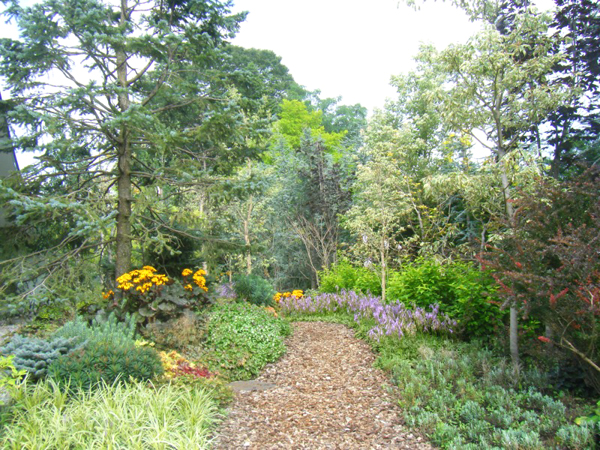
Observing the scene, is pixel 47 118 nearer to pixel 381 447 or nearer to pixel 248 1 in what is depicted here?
pixel 248 1

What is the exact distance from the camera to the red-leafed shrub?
10.9 ft

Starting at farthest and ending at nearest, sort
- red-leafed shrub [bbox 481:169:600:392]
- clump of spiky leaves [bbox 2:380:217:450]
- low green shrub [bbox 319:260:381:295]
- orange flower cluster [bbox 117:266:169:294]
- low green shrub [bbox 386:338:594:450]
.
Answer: low green shrub [bbox 319:260:381:295], orange flower cluster [bbox 117:266:169:294], red-leafed shrub [bbox 481:169:600:392], low green shrub [bbox 386:338:594:450], clump of spiky leaves [bbox 2:380:217:450]

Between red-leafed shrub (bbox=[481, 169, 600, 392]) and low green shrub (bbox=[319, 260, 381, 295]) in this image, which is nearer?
red-leafed shrub (bbox=[481, 169, 600, 392])

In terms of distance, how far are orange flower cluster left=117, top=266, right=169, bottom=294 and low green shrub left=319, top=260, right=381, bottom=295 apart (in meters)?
4.45

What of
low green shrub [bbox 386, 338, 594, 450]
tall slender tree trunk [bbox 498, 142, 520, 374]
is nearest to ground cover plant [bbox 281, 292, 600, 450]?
low green shrub [bbox 386, 338, 594, 450]

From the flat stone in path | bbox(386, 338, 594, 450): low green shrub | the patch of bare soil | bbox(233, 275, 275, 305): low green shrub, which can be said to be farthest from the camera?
bbox(233, 275, 275, 305): low green shrub

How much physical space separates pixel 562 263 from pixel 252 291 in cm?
566

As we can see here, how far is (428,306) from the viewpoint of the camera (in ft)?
20.8

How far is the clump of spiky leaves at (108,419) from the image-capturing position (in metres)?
2.93

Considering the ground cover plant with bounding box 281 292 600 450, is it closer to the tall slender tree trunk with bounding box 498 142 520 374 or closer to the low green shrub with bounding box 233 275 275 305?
the tall slender tree trunk with bounding box 498 142 520 374

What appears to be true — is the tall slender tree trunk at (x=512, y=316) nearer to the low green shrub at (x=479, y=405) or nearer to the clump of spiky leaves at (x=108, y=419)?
the low green shrub at (x=479, y=405)

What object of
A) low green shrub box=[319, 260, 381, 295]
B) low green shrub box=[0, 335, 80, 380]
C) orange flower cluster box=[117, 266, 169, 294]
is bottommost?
low green shrub box=[319, 260, 381, 295]

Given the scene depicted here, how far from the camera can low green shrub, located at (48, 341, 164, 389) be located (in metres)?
3.68

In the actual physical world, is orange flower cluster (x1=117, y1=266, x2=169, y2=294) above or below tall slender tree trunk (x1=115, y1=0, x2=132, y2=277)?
below
